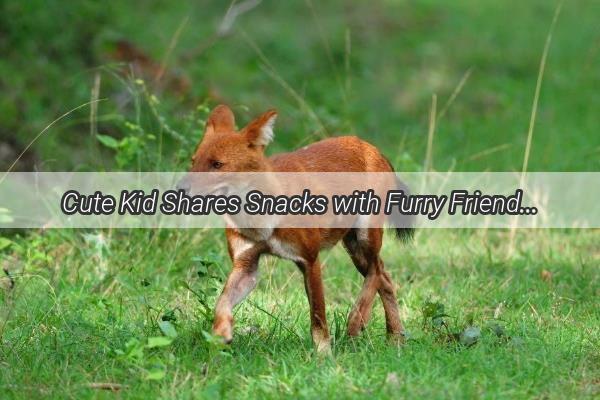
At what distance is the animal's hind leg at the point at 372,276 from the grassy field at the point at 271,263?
0.12 metres

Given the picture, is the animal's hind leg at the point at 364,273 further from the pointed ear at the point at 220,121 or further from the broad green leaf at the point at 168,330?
the broad green leaf at the point at 168,330

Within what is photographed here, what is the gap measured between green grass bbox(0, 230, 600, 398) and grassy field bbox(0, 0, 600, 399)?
1cm

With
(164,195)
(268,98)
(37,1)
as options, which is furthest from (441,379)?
(268,98)

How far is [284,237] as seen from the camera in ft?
17.1

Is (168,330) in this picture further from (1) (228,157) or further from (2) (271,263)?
(2) (271,263)

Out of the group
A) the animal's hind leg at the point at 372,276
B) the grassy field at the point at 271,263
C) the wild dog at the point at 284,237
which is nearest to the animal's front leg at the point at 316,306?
the wild dog at the point at 284,237

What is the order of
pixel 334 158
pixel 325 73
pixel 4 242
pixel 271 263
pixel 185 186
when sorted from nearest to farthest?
1. pixel 185 186
2. pixel 334 158
3. pixel 4 242
4. pixel 271 263
5. pixel 325 73

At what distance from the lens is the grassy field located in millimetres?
4867

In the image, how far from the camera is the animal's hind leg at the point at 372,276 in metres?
5.71

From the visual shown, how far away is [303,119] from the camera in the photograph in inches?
350

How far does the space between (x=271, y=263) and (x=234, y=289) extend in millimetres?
1646

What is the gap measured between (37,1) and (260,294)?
14.6 ft

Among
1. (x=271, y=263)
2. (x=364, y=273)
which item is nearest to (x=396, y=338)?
(x=364, y=273)

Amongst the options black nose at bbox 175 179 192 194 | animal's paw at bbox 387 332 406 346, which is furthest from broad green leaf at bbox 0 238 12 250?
animal's paw at bbox 387 332 406 346
